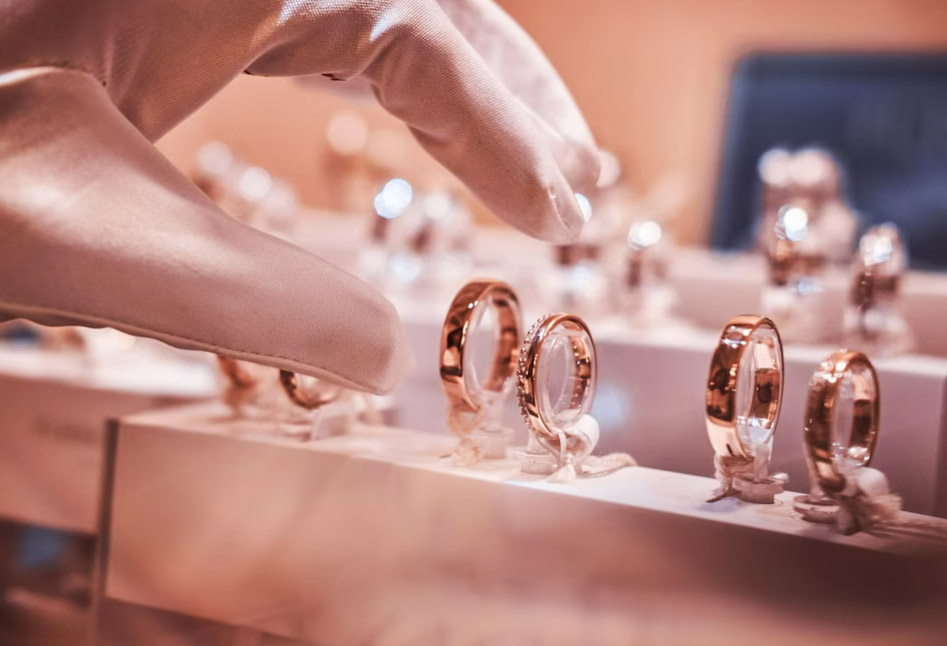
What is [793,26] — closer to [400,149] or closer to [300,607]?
[400,149]

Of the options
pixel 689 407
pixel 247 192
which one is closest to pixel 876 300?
pixel 689 407

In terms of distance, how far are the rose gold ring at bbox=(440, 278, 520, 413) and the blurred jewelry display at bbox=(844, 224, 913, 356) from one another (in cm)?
30

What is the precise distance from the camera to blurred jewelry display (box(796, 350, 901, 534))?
40cm

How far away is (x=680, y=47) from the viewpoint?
2455 millimetres

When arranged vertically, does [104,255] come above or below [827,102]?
below

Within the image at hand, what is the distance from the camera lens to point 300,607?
0.44m

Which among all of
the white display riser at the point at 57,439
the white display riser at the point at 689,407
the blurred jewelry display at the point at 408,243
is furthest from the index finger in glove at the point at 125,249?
the blurred jewelry display at the point at 408,243

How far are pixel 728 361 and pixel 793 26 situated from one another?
2.18 meters

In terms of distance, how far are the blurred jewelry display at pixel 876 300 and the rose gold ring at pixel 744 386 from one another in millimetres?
273

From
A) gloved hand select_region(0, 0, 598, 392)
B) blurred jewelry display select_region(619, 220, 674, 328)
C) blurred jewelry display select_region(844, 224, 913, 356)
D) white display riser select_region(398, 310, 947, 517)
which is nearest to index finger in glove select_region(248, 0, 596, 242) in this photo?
gloved hand select_region(0, 0, 598, 392)

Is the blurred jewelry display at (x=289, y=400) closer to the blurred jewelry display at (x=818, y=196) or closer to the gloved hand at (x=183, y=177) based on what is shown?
the gloved hand at (x=183, y=177)

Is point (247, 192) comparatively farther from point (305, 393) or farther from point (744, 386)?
point (744, 386)

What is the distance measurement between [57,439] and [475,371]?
42 cm

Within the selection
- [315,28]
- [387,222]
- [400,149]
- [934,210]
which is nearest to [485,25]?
[315,28]
